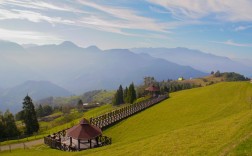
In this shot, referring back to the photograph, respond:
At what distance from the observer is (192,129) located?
3044 centimetres

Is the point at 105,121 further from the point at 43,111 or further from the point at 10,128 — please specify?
the point at 43,111

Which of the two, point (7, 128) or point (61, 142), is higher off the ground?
point (61, 142)

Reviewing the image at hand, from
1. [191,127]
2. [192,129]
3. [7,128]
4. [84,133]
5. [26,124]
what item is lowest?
[7,128]

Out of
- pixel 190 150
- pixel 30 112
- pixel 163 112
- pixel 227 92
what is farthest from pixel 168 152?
pixel 30 112

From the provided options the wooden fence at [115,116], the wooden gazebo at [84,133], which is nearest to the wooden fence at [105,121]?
the wooden fence at [115,116]

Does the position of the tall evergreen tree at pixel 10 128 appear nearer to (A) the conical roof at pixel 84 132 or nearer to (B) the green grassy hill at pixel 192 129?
(B) the green grassy hill at pixel 192 129

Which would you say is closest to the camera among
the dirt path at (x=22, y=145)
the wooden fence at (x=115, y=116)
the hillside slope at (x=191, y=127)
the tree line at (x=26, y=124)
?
the hillside slope at (x=191, y=127)

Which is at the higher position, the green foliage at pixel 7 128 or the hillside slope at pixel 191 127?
the hillside slope at pixel 191 127

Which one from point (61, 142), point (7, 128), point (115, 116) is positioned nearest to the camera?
point (61, 142)

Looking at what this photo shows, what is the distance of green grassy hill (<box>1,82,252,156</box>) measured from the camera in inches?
866

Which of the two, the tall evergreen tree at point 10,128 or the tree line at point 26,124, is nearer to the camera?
the tree line at point 26,124

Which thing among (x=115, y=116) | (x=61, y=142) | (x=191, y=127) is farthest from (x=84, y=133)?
(x=115, y=116)

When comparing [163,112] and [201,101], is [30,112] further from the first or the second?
[201,101]

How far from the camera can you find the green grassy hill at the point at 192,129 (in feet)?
72.2
